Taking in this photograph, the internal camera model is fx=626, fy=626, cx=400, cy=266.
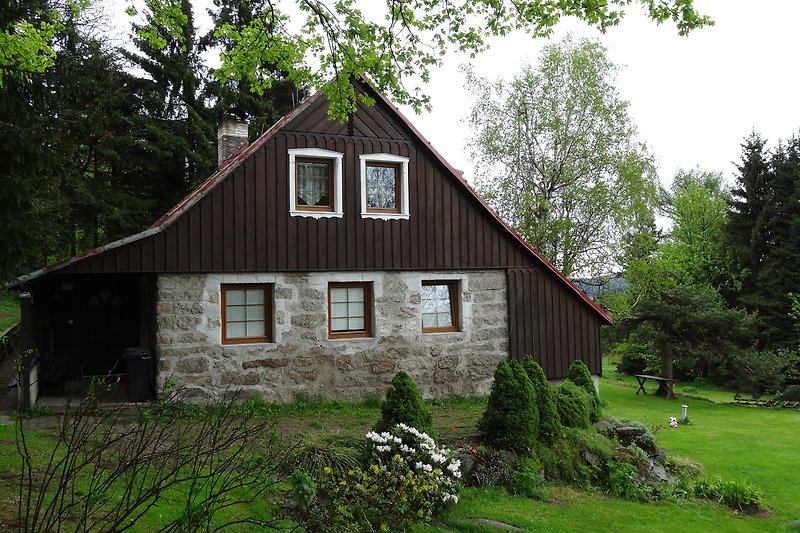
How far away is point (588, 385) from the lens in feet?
36.8

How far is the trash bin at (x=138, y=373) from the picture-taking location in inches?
426

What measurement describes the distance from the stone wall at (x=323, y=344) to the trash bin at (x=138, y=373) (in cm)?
40

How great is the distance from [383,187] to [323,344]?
11.0ft

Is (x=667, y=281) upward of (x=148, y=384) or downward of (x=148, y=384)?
upward

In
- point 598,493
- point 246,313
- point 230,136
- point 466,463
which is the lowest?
point 598,493

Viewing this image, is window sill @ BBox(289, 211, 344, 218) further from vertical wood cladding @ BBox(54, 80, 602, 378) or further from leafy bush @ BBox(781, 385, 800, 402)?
leafy bush @ BBox(781, 385, 800, 402)

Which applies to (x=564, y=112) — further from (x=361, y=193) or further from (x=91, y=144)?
(x=91, y=144)

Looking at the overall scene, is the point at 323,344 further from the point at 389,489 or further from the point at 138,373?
the point at 389,489

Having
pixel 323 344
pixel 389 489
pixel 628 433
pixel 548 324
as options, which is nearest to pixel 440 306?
pixel 548 324

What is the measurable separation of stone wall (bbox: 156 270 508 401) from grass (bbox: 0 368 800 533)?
1.52 feet

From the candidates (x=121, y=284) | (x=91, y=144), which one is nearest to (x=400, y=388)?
(x=121, y=284)

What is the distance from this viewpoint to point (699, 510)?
848cm

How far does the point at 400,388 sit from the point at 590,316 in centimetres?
743


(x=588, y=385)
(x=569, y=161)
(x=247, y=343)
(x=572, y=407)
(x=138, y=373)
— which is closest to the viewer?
(x=572, y=407)
